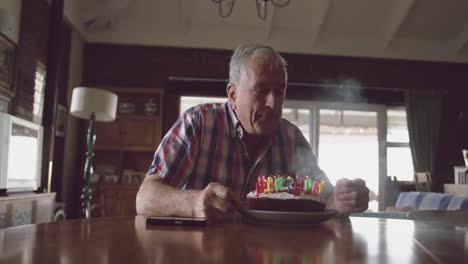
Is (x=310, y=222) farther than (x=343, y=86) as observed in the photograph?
No

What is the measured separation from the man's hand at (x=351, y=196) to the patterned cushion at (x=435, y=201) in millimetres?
2056

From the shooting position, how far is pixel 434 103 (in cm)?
606

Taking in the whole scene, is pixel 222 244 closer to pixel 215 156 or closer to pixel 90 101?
pixel 215 156

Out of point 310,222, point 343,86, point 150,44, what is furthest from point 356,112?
point 310,222

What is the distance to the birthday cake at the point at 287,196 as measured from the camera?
1.00 meters

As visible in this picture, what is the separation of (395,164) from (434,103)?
1019mm

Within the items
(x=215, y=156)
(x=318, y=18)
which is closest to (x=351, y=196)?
(x=215, y=156)

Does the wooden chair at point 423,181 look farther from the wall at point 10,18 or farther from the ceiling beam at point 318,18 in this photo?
the wall at point 10,18

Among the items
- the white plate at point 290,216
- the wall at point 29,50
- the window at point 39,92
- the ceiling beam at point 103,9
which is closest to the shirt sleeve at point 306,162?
the white plate at point 290,216

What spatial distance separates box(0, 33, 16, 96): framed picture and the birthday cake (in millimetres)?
2955

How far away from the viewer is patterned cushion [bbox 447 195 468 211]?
271 centimetres

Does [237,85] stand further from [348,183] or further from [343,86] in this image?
[343,86]

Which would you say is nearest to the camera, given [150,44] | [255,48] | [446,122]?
[255,48]

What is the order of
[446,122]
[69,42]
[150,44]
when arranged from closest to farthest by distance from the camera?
[69,42] < [150,44] < [446,122]
